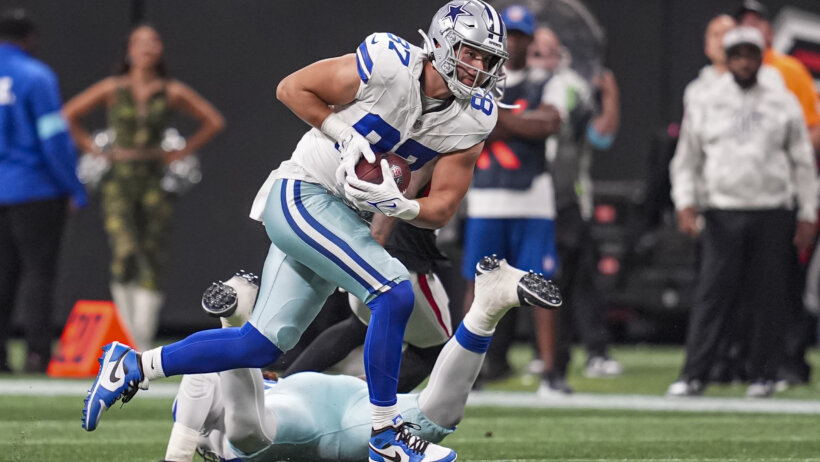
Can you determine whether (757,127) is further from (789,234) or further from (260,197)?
(260,197)

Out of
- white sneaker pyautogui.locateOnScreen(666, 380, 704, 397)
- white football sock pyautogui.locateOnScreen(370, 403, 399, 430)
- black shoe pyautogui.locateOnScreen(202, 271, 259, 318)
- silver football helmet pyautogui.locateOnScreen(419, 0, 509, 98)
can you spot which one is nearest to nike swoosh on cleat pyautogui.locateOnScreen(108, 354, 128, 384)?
black shoe pyautogui.locateOnScreen(202, 271, 259, 318)

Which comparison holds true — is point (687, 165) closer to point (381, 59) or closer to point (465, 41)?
point (465, 41)

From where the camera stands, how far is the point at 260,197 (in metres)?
4.95

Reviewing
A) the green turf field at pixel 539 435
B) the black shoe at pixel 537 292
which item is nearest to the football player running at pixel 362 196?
the black shoe at pixel 537 292

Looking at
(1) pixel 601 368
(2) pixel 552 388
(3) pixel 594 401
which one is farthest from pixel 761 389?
(1) pixel 601 368

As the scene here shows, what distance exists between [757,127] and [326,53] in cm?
544

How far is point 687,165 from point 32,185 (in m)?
4.24

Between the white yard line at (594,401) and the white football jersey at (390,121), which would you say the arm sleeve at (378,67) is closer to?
the white football jersey at (390,121)

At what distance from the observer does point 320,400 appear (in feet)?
15.8

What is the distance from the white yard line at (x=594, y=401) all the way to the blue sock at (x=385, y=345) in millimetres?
3265

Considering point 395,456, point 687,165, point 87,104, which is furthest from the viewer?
point 87,104

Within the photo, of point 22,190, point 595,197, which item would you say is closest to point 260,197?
point 22,190

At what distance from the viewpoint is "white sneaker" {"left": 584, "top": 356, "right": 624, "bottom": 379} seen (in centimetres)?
1005

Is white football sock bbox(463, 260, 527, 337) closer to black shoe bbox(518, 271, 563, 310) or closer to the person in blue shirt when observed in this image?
black shoe bbox(518, 271, 563, 310)
